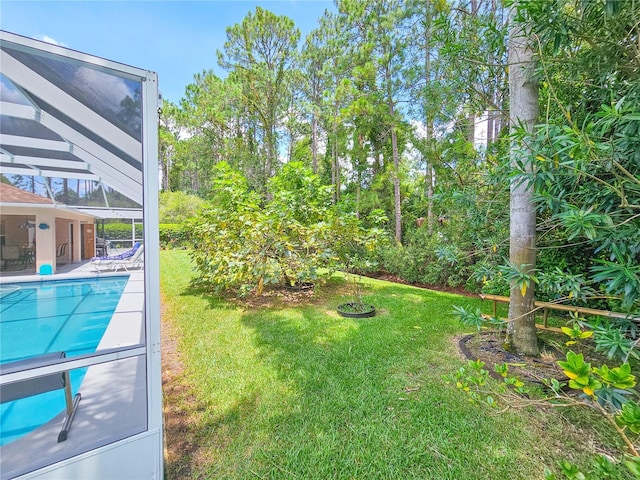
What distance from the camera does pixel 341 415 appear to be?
260 cm

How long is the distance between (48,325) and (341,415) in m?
7.29

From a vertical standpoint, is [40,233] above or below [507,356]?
above

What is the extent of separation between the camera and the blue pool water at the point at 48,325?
7.76 feet

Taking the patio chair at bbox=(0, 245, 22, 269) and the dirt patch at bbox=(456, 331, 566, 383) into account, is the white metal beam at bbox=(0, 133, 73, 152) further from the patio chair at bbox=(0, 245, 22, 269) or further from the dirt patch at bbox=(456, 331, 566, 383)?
the patio chair at bbox=(0, 245, 22, 269)

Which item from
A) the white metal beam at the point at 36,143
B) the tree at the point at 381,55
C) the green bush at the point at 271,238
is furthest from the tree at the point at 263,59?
the white metal beam at the point at 36,143

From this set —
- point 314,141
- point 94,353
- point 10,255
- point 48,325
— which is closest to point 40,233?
point 10,255

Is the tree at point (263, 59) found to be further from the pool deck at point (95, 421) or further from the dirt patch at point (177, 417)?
the pool deck at point (95, 421)

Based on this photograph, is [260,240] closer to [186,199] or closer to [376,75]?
[376,75]

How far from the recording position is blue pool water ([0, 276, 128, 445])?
7.76 feet

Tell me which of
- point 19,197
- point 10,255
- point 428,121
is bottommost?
point 10,255

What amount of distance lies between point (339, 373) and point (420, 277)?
6.74 meters

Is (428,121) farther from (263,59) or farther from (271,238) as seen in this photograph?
(263,59)

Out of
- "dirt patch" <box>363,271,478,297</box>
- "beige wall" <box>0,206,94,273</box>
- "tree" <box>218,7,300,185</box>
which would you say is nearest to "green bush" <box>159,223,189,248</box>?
"beige wall" <box>0,206,94,273</box>

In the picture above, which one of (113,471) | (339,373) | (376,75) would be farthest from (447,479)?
(376,75)
